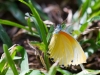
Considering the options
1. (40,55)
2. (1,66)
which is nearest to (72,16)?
(40,55)

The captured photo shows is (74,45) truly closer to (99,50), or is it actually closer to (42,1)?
(99,50)

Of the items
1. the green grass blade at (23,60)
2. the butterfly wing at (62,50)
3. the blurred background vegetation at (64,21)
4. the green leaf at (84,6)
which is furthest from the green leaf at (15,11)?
the butterfly wing at (62,50)

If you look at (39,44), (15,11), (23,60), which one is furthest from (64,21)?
(15,11)

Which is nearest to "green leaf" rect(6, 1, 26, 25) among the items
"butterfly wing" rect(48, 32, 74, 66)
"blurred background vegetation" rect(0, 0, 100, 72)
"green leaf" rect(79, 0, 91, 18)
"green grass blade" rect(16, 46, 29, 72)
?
"blurred background vegetation" rect(0, 0, 100, 72)

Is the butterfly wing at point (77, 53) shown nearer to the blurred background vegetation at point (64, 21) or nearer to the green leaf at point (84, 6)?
the blurred background vegetation at point (64, 21)

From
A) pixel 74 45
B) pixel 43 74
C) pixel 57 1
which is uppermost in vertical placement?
pixel 57 1

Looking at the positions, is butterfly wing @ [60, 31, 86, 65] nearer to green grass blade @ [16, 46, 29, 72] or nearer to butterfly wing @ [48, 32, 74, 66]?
butterfly wing @ [48, 32, 74, 66]

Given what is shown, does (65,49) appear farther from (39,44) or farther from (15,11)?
(15,11)
